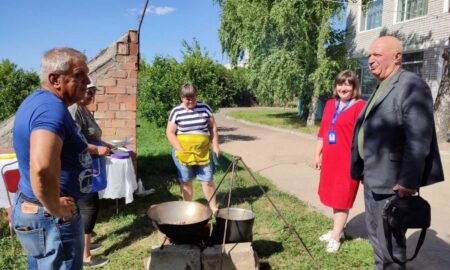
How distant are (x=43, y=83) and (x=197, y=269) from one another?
211cm

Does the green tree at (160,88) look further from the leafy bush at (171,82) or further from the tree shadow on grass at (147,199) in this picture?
the tree shadow on grass at (147,199)

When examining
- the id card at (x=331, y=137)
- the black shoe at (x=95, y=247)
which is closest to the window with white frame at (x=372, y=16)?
the id card at (x=331, y=137)

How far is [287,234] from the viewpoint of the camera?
4566 mm

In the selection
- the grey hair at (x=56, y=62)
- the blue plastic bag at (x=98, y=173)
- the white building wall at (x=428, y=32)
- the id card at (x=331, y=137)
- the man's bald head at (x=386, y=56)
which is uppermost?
the white building wall at (x=428, y=32)

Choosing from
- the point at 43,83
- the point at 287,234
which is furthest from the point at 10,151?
the point at 287,234

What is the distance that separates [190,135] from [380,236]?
8.48 ft

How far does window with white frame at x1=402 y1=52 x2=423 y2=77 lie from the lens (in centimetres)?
1603

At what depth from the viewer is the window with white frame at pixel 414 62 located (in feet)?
52.6

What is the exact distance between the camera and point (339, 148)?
3941 millimetres

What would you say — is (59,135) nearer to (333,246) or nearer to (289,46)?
(333,246)

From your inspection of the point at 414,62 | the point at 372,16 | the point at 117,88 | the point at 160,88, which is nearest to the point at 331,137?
the point at 117,88

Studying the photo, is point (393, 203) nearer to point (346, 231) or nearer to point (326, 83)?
point (346, 231)

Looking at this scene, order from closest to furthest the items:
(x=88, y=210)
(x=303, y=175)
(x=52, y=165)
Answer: (x=52, y=165), (x=88, y=210), (x=303, y=175)

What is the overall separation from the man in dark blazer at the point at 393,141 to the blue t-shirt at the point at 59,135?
6.38ft
